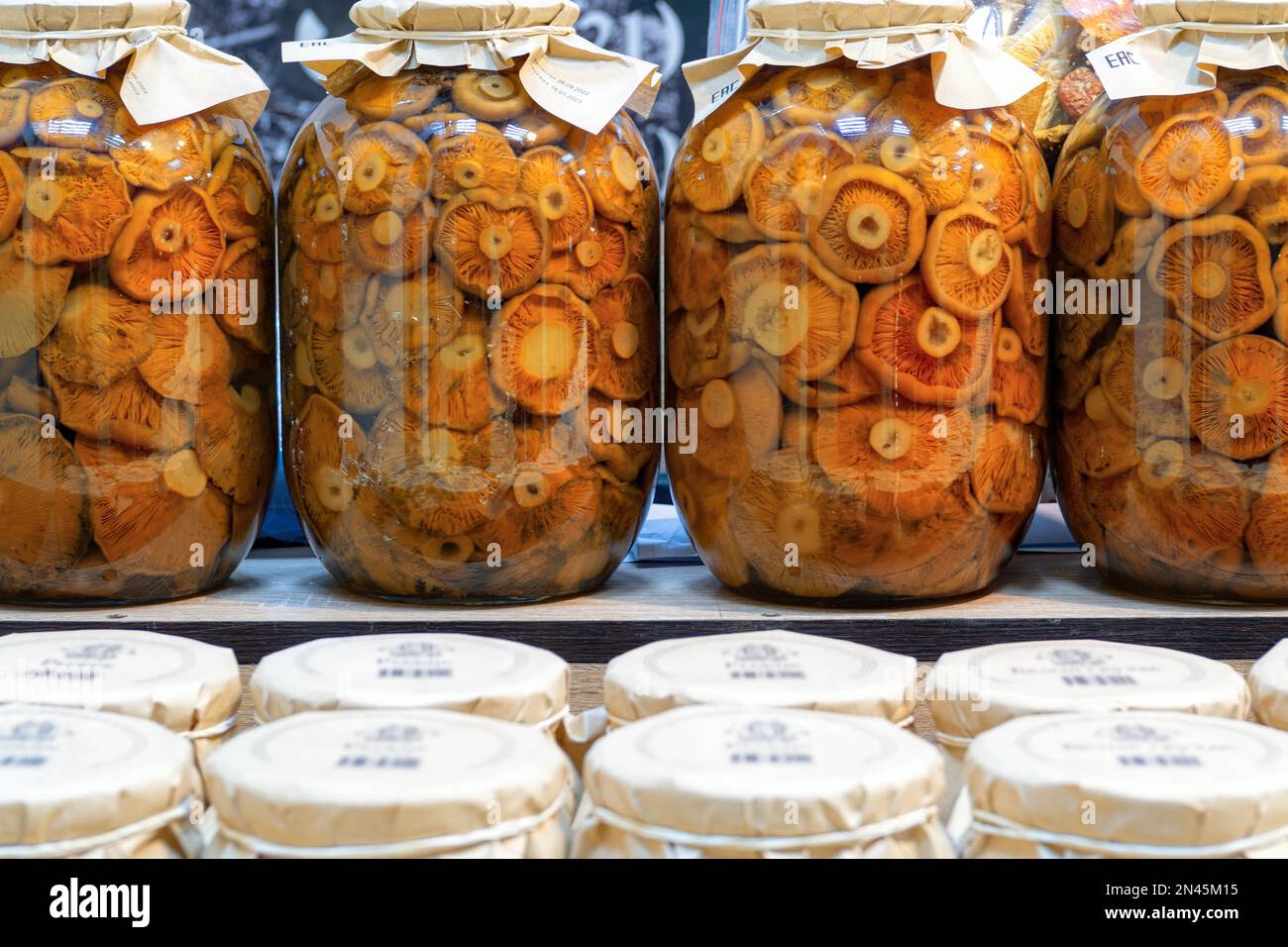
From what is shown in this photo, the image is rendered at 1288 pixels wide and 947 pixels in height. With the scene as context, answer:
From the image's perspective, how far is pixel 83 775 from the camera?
0.56 meters

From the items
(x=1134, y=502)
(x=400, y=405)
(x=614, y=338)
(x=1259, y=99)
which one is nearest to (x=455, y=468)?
(x=400, y=405)

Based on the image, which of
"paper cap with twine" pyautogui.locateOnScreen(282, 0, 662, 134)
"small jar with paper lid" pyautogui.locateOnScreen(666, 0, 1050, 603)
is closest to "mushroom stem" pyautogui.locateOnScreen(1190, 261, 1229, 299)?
"small jar with paper lid" pyautogui.locateOnScreen(666, 0, 1050, 603)

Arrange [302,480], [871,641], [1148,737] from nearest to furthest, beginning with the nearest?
[1148,737] → [871,641] → [302,480]

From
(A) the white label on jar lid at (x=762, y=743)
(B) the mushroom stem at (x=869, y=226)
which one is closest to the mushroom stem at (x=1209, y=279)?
(B) the mushroom stem at (x=869, y=226)

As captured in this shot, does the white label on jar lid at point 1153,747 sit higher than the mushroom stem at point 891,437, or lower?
lower

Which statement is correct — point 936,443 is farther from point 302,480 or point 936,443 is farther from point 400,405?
point 302,480

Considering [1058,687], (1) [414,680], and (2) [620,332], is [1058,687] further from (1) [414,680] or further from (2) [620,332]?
(2) [620,332]

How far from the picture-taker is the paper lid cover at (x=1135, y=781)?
0.55 metres

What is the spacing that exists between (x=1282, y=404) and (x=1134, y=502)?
128mm

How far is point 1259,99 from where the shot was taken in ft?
3.38

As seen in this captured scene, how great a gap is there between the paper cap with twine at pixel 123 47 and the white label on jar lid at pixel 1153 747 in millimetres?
777

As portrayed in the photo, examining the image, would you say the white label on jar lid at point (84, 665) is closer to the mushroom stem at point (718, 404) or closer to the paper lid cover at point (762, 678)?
the paper lid cover at point (762, 678)

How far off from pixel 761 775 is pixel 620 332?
587 mm

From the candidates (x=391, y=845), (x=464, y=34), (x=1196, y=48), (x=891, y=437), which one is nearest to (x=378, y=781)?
(x=391, y=845)
